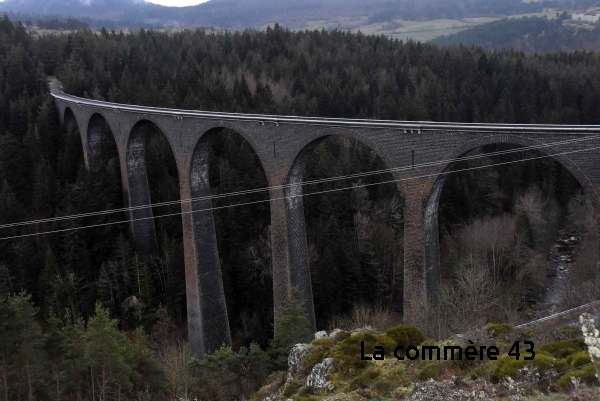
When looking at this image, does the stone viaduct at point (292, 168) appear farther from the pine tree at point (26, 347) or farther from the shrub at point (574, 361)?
the pine tree at point (26, 347)

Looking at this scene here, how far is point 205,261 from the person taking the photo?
90.7 feet

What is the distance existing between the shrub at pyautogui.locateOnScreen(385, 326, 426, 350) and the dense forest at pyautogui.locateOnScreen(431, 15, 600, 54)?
111m

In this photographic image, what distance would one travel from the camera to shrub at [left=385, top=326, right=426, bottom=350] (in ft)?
42.0

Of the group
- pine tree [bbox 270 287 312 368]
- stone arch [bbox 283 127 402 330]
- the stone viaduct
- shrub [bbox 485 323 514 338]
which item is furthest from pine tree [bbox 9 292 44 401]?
shrub [bbox 485 323 514 338]

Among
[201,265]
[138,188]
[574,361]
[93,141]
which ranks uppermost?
[93,141]

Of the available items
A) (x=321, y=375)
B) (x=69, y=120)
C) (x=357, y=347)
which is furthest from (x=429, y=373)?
(x=69, y=120)

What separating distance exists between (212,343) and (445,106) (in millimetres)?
41752

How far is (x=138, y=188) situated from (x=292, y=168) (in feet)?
54.8

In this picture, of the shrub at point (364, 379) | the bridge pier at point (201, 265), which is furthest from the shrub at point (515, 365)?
the bridge pier at point (201, 265)

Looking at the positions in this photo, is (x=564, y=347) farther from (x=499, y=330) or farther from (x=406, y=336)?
(x=406, y=336)

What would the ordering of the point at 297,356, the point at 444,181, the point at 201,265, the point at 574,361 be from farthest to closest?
1. the point at 201,265
2. the point at 444,181
3. the point at 297,356
4. the point at 574,361

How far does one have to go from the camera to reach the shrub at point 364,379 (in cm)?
1126

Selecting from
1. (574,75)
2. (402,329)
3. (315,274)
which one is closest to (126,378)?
(402,329)

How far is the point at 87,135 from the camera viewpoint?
135 feet
